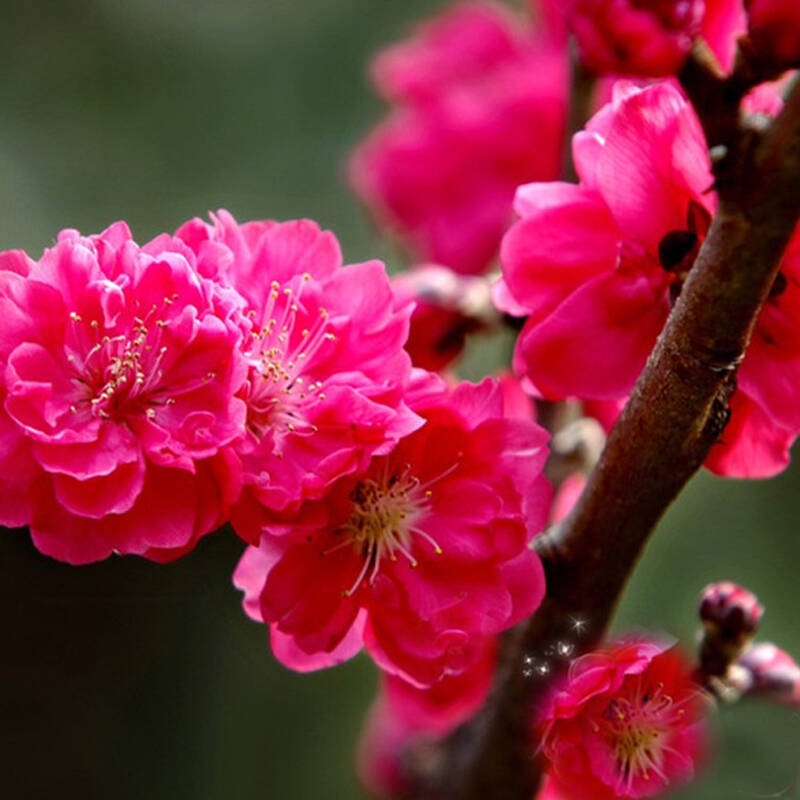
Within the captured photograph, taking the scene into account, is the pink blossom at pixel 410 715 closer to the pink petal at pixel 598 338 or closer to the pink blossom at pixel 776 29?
the pink petal at pixel 598 338

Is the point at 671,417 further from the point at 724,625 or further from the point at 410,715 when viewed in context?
the point at 410,715

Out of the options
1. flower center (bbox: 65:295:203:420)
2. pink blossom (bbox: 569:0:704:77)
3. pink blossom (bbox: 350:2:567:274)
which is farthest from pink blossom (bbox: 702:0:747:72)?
pink blossom (bbox: 350:2:567:274)

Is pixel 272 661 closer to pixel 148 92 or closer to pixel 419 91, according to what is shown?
pixel 419 91

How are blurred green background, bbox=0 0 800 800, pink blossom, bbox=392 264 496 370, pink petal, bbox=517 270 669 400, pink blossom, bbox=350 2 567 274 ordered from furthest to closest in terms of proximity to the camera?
1. blurred green background, bbox=0 0 800 800
2. pink blossom, bbox=350 2 567 274
3. pink blossom, bbox=392 264 496 370
4. pink petal, bbox=517 270 669 400

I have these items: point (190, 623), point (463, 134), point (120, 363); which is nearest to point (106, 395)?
point (120, 363)

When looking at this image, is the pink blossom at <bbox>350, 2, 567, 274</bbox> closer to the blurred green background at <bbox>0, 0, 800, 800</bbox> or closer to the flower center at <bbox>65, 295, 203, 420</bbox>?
the blurred green background at <bbox>0, 0, 800, 800</bbox>

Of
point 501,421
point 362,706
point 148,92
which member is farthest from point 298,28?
point 501,421
